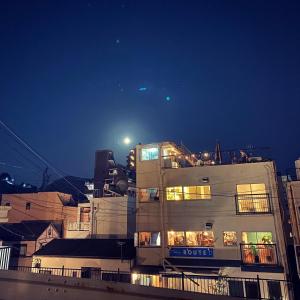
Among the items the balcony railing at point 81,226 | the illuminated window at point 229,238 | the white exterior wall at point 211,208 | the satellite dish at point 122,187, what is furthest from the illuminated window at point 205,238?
the balcony railing at point 81,226

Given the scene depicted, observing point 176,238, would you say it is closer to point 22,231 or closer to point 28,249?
point 28,249

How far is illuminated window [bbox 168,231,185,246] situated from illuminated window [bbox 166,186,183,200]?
2936 millimetres

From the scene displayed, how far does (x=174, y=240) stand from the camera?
867 inches

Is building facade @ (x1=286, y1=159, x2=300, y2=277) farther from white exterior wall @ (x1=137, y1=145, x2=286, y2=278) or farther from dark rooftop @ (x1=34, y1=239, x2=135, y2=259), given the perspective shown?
dark rooftop @ (x1=34, y1=239, x2=135, y2=259)

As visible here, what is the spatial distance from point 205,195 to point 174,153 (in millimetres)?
5872

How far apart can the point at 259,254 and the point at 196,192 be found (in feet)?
21.7

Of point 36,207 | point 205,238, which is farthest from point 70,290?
point 36,207

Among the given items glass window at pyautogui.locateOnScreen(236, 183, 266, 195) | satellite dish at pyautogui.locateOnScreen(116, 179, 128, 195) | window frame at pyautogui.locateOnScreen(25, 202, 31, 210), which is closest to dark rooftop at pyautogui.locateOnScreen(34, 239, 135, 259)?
glass window at pyautogui.locateOnScreen(236, 183, 266, 195)

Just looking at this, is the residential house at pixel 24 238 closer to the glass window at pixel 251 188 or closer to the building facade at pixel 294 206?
the glass window at pixel 251 188

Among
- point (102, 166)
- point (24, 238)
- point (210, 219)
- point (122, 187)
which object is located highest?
point (102, 166)

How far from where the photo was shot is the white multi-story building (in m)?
19.3

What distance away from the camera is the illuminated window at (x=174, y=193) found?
2294 centimetres

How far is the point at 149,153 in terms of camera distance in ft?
81.5

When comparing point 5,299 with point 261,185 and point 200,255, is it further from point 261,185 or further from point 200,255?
point 261,185
